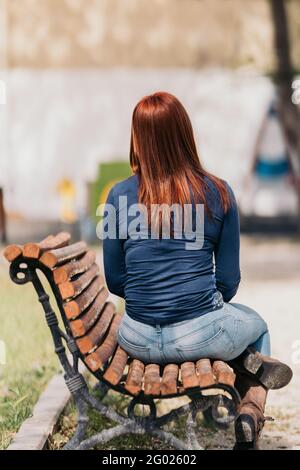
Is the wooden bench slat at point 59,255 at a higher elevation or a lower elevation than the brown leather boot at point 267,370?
higher

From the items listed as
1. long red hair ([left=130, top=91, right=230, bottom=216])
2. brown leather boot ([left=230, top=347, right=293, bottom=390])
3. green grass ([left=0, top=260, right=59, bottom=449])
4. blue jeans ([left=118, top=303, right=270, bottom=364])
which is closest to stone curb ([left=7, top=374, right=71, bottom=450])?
green grass ([left=0, top=260, right=59, bottom=449])

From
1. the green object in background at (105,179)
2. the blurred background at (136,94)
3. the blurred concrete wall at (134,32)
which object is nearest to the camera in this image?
the green object in background at (105,179)

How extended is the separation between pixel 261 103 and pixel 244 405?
11.8 meters

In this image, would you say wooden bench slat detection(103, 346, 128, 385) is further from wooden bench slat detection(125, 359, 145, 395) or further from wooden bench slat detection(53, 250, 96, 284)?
wooden bench slat detection(53, 250, 96, 284)

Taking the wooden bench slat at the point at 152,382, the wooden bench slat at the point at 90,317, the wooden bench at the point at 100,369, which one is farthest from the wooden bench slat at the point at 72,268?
the wooden bench slat at the point at 152,382

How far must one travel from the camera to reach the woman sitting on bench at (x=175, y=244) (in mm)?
3959

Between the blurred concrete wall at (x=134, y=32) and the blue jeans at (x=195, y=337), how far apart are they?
13146 millimetres

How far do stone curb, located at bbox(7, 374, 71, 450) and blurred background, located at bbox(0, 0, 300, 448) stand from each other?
28.8 feet

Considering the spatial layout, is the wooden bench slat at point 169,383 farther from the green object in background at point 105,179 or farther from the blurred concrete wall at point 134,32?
the blurred concrete wall at point 134,32

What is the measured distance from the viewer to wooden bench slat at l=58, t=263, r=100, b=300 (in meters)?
3.98

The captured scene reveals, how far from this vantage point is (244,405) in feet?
13.3

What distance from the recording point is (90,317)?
13.9ft
